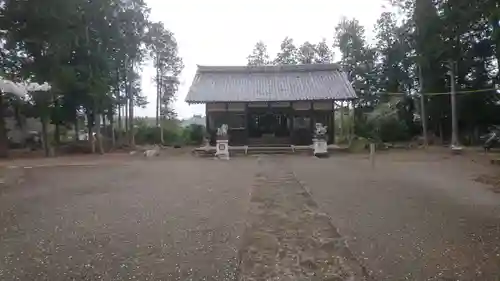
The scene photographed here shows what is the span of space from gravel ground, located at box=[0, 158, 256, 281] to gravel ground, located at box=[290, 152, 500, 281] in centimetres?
134

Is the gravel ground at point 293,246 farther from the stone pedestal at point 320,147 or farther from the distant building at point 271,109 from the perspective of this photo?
the distant building at point 271,109

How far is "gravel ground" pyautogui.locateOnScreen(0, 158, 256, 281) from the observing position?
12.6ft

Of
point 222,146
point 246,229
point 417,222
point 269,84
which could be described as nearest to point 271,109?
point 269,84

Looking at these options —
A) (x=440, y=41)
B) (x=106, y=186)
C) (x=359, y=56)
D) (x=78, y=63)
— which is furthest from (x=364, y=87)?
(x=106, y=186)

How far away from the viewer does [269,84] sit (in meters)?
23.3

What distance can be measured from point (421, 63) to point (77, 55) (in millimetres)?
16263

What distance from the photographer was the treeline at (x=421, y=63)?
19.6m

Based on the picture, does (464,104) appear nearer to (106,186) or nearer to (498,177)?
(498,177)

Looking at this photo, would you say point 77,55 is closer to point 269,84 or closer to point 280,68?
point 269,84

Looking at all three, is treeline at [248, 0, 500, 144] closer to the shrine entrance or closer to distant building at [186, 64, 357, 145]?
distant building at [186, 64, 357, 145]

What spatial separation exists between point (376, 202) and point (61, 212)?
4.77 m

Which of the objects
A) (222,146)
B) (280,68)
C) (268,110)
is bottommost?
(222,146)

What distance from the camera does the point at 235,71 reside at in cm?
2461

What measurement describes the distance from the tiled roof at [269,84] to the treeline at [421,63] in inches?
164
